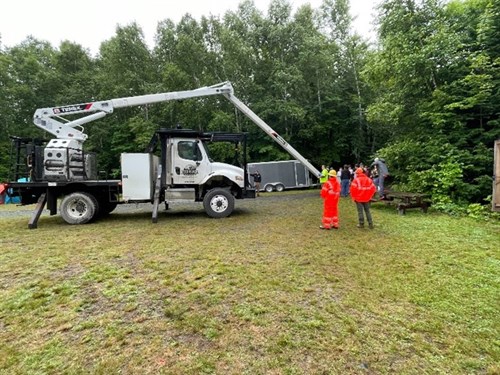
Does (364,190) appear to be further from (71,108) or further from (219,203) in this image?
(71,108)

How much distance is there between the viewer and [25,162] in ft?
25.9

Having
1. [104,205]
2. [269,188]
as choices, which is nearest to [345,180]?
[269,188]

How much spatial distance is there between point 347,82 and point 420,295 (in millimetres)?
26600

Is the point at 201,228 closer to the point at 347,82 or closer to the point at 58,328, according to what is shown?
the point at 58,328

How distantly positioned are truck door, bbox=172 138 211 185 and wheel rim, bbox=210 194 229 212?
74cm

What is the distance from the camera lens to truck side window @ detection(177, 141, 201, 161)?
8664 millimetres

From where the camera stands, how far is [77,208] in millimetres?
8195

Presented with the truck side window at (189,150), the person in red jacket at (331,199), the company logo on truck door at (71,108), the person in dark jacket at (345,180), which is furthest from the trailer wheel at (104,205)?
the person in dark jacket at (345,180)

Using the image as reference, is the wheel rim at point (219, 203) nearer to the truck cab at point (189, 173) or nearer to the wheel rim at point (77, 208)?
the truck cab at point (189, 173)

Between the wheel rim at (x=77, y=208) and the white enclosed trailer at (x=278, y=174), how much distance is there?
1439 cm

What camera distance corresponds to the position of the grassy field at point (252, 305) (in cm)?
221

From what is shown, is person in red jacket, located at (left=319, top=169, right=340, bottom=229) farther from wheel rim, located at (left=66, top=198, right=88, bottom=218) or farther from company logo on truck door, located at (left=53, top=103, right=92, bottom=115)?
company logo on truck door, located at (left=53, top=103, right=92, bottom=115)

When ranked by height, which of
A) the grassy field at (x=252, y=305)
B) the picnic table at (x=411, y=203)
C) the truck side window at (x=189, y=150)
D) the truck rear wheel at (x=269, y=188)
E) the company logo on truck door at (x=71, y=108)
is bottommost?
the grassy field at (x=252, y=305)

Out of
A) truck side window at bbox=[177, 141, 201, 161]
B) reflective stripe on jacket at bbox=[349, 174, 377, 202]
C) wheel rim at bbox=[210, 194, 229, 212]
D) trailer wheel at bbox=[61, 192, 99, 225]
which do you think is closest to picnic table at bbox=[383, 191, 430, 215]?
reflective stripe on jacket at bbox=[349, 174, 377, 202]
